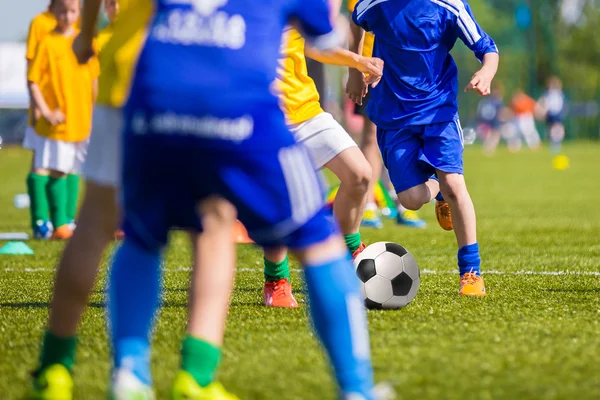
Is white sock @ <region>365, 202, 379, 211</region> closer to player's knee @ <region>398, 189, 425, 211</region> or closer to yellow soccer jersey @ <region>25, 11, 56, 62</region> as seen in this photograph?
yellow soccer jersey @ <region>25, 11, 56, 62</region>

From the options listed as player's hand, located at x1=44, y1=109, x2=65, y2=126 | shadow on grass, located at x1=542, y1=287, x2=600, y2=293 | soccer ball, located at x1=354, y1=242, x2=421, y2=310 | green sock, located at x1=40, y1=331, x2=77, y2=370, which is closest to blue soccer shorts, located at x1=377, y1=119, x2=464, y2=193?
soccer ball, located at x1=354, y1=242, x2=421, y2=310

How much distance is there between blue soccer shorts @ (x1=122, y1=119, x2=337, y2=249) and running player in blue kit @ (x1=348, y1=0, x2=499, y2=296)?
2.62 metres

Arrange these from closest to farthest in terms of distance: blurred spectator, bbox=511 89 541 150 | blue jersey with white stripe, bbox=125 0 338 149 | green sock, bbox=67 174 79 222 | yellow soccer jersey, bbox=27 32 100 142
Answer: blue jersey with white stripe, bbox=125 0 338 149
yellow soccer jersey, bbox=27 32 100 142
green sock, bbox=67 174 79 222
blurred spectator, bbox=511 89 541 150

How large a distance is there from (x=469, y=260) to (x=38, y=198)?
4637mm

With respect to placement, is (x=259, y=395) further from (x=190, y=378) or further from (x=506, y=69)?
(x=506, y=69)

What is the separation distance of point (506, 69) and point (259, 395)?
1565 inches

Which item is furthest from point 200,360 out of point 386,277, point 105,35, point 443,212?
point 443,212

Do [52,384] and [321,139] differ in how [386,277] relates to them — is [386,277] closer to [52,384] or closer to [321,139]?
[321,139]

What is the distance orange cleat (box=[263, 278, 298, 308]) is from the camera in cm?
464

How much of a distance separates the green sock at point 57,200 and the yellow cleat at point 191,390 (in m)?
6.11

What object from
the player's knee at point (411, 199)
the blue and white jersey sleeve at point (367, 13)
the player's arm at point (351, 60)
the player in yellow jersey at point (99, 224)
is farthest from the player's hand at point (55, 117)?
the player in yellow jersey at point (99, 224)

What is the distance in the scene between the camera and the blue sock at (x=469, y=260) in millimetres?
4953

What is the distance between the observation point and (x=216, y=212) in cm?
255

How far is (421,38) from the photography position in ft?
17.0
